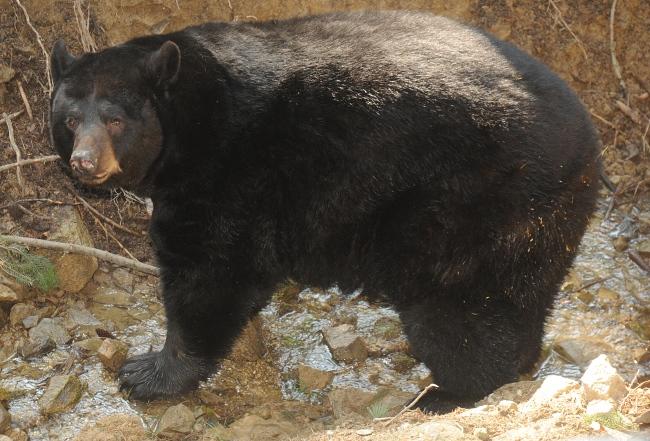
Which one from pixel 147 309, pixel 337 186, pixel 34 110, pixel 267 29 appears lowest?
pixel 147 309

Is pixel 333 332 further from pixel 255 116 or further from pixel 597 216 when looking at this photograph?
pixel 597 216

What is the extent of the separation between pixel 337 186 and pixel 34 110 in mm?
3265

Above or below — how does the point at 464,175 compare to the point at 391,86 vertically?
below

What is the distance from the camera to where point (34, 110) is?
739cm

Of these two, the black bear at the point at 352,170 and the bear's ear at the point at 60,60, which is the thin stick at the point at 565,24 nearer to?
the black bear at the point at 352,170

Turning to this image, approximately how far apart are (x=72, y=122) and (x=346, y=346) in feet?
8.48

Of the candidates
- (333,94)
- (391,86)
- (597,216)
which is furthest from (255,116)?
(597,216)

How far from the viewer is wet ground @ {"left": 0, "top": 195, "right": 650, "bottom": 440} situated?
5.98 metres

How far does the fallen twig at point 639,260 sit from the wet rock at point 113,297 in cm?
430

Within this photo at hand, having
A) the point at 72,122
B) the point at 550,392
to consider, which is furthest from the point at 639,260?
the point at 72,122

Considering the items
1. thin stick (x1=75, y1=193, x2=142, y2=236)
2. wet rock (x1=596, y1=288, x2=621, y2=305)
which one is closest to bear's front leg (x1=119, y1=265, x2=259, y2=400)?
thin stick (x1=75, y1=193, x2=142, y2=236)

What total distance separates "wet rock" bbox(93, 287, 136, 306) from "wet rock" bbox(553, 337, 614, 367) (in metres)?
3.38

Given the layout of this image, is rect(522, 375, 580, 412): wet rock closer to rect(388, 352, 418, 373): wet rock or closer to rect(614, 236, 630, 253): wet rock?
rect(388, 352, 418, 373): wet rock

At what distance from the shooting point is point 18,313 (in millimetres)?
6473
